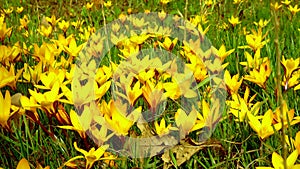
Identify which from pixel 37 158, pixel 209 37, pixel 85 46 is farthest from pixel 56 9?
pixel 37 158

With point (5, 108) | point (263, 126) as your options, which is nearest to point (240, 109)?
point (263, 126)

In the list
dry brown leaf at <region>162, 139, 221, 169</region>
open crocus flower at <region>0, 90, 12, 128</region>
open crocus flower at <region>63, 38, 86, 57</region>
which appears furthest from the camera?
open crocus flower at <region>63, 38, 86, 57</region>

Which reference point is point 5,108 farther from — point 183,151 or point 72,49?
point 72,49

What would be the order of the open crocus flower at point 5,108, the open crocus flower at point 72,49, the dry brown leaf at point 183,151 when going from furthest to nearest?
the open crocus flower at point 72,49 → the dry brown leaf at point 183,151 → the open crocus flower at point 5,108

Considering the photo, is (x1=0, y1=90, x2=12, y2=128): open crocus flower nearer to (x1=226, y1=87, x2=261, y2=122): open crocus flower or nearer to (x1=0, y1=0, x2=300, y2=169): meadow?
(x1=0, y1=0, x2=300, y2=169): meadow

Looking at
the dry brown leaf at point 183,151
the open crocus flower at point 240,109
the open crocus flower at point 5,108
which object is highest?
the open crocus flower at point 5,108

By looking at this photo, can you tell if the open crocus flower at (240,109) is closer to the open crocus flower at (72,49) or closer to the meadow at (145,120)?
the meadow at (145,120)

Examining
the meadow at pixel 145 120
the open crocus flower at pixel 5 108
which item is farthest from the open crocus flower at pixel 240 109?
the open crocus flower at pixel 5 108

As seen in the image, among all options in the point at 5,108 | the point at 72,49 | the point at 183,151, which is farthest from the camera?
the point at 72,49

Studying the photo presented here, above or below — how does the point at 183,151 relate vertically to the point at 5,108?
below

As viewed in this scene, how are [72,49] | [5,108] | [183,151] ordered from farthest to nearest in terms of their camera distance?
[72,49] → [183,151] → [5,108]

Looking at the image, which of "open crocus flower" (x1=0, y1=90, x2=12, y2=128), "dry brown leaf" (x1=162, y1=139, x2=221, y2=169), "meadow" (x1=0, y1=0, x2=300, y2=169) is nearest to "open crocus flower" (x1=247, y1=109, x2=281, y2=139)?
"meadow" (x1=0, y1=0, x2=300, y2=169)
